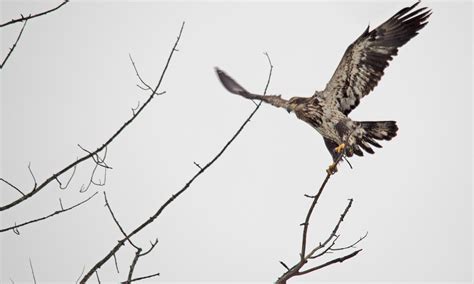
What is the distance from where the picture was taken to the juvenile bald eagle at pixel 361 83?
5992 mm

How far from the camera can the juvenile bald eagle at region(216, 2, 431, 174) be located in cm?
599

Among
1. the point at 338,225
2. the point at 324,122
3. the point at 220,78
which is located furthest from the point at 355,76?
the point at 338,225

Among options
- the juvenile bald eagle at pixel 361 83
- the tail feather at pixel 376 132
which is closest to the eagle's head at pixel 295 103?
the juvenile bald eagle at pixel 361 83

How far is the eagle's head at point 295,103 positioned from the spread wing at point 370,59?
0.20m

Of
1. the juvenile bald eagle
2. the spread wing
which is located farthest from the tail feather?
the spread wing

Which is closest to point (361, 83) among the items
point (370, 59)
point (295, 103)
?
point (370, 59)

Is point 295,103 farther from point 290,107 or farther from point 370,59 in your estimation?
point 370,59

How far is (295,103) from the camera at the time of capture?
241 inches

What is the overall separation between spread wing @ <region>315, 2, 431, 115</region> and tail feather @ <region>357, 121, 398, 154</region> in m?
0.32

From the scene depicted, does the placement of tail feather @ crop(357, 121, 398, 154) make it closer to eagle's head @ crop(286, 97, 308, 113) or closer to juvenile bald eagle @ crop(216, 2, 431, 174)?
juvenile bald eagle @ crop(216, 2, 431, 174)

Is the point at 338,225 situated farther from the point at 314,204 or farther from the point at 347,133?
the point at 347,133

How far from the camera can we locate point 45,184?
2.23 metres

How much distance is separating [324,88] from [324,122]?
1.78 ft

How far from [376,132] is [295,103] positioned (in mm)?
1023
